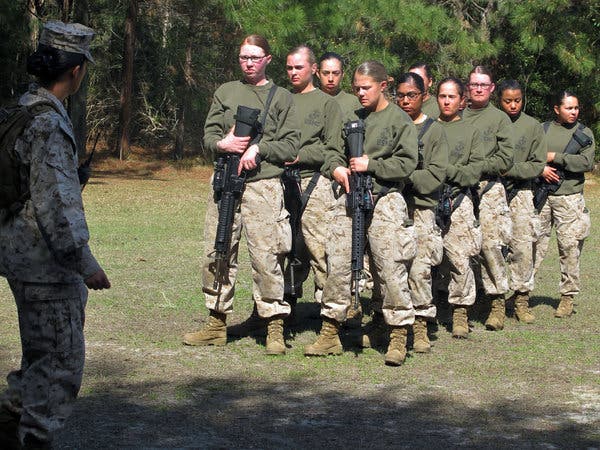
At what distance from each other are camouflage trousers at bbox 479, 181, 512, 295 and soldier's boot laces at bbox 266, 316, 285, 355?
2.24 meters

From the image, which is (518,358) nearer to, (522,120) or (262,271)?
(262,271)

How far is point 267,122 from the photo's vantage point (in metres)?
7.99

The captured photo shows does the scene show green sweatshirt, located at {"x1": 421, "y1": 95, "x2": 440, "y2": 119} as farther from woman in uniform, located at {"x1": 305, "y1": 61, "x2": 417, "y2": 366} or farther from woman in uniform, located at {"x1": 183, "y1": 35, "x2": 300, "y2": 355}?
woman in uniform, located at {"x1": 183, "y1": 35, "x2": 300, "y2": 355}

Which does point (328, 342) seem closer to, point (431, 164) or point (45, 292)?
point (431, 164)

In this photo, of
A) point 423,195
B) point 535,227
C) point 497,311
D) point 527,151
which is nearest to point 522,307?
point 497,311

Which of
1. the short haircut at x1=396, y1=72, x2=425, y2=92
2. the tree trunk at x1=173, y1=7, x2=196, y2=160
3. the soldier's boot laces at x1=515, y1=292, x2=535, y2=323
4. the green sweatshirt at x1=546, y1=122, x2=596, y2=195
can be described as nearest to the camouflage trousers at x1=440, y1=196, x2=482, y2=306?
the soldier's boot laces at x1=515, y1=292, x2=535, y2=323

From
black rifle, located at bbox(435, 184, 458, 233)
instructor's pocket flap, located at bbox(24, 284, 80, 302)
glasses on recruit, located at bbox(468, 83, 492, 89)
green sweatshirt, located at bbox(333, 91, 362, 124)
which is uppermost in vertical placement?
glasses on recruit, located at bbox(468, 83, 492, 89)

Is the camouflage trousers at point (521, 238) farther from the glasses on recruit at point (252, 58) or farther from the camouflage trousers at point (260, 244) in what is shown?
the glasses on recruit at point (252, 58)

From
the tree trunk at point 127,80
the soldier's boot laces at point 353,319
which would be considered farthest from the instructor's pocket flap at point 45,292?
the tree trunk at point 127,80

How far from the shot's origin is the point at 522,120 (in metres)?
9.99

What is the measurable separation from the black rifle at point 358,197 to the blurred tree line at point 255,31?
14775 millimetres

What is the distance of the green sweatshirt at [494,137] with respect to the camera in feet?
30.9

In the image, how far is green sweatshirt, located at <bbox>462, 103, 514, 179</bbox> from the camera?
9422 mm

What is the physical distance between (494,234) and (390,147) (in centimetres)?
204
